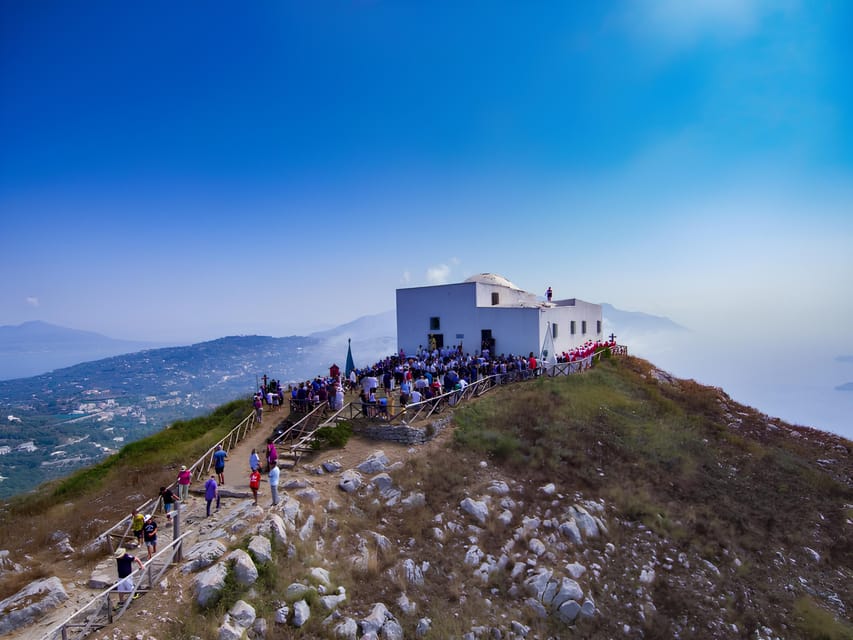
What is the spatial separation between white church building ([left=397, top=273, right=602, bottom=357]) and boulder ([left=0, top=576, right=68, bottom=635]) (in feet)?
80.8

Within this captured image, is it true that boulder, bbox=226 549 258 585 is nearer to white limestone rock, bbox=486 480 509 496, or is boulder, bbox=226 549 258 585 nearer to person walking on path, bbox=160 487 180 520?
person walking on path, bbox=160 487 180 520

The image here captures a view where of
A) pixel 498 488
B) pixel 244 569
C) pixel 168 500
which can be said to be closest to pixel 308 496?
pixel 244 569

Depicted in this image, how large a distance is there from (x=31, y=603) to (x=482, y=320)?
25.8 m

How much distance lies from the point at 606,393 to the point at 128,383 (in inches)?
7896

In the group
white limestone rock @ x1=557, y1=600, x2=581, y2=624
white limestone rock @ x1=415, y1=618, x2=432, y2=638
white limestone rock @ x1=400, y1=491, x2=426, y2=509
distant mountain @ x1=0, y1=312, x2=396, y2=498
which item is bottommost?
distant mountain @ x1=0, y1=312, x2=396, y2=498

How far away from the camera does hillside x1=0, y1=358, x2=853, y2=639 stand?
11500 millimetres

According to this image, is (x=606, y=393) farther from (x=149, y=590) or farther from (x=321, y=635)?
(x=149, y=590)

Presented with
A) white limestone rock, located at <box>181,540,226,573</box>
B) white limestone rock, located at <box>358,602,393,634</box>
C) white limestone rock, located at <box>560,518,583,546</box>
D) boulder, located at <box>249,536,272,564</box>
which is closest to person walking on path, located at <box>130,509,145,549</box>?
white limestone rock, located at <box>181,540,226,573</box>

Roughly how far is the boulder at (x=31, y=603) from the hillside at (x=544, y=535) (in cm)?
137

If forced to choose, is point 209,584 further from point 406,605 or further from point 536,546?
point 536,546

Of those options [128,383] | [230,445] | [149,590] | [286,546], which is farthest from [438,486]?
[128,383]

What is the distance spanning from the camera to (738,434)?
24031 millimetres

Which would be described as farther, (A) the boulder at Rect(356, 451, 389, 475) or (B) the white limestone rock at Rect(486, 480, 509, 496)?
(A) the boulder at Rect(356, 451, 389, 475)

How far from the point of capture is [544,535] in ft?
46.5
